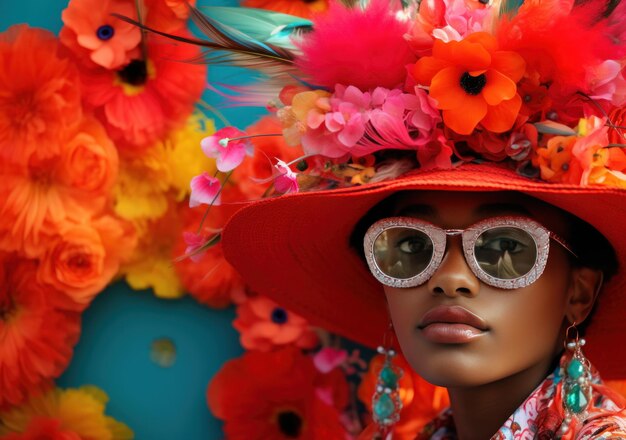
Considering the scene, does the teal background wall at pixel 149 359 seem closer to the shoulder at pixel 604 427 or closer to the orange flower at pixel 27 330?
the orange flower at pixel 27 330

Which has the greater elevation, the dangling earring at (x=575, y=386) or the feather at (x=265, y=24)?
the feather at (x=265, y=24)

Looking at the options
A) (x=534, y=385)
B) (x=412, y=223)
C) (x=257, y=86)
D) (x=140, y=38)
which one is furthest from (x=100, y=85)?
(x=534, y=385)

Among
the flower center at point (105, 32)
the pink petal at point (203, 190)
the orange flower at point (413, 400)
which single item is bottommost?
the orange flower at point (413, 400)

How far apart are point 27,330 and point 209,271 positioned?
1.72 ft

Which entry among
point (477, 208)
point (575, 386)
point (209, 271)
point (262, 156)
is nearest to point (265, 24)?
point (262, 156)

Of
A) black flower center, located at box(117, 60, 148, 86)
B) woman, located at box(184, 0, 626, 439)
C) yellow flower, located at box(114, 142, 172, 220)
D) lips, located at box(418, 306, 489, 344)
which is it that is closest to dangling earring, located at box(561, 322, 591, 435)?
woman, located at box(184, 0, 626, 439)

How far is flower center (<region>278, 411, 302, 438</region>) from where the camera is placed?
9.39ft

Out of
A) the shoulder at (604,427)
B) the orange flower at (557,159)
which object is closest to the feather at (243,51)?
the orange flower at (557,159)

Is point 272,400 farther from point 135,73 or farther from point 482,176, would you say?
point 482,176

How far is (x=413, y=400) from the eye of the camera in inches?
111

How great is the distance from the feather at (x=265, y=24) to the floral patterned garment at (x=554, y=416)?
0.95 m

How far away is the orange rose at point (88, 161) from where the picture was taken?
2.71 meters

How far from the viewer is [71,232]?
272 cm

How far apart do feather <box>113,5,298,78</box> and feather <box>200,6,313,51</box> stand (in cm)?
2
